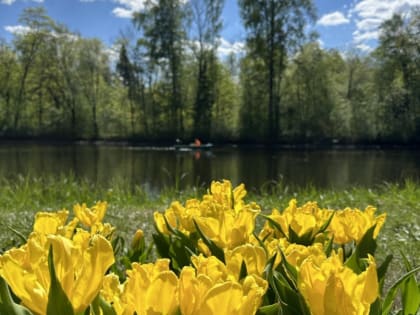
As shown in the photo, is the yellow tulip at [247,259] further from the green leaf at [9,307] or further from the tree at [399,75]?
the tree at [399,75]

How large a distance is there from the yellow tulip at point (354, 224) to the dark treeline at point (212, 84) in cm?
2987

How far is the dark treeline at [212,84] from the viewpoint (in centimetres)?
3059

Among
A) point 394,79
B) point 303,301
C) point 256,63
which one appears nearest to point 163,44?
point 256,63

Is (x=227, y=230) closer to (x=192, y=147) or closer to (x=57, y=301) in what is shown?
(x=57, y=301)

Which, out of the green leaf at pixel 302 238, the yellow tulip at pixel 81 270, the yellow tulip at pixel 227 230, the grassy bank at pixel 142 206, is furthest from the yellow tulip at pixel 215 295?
the grassy bank at pixel 142 206

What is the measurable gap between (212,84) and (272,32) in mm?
6156

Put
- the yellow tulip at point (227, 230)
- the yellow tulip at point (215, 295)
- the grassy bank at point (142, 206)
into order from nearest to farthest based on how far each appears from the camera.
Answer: the yellow tulip at point (215, 295) < the yellow tulip at point (227, 230) < the grassy bank at point (142, 206)

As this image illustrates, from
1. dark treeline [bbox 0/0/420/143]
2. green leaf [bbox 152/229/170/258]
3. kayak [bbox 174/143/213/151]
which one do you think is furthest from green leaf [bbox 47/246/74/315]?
dark treeline [bbox 0/0/420/143]

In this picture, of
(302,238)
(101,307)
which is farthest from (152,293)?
(302,238)

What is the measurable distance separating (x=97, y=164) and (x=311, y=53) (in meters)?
18.6

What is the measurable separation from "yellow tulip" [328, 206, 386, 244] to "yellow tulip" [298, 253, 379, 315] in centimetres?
44

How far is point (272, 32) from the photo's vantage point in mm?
30359

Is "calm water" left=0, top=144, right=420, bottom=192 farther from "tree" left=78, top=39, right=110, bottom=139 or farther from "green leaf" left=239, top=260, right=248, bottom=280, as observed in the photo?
"tree" left=78, top=39, right=110, bottom=139

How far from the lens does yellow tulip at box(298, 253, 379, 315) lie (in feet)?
1.74
